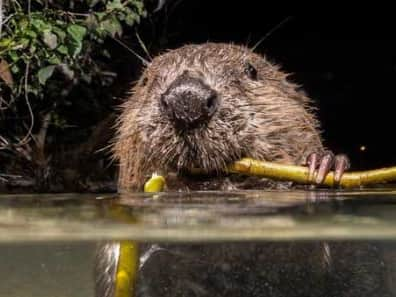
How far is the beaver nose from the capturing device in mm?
3377

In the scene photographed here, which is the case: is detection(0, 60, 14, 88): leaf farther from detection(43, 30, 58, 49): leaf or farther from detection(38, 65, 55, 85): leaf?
detection(43, 30, 58, 49): leaf

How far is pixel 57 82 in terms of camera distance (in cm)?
729

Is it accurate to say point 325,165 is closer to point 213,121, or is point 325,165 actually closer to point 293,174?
point 293,174

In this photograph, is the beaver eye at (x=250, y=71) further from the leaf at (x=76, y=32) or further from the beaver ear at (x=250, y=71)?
the leaf at (x=76, y=32)

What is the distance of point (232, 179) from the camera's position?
12.1ft

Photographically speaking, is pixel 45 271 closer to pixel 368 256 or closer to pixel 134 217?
pixel 134 217

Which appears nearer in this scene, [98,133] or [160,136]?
[160,136]

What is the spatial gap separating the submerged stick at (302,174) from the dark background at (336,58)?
5.30 meters

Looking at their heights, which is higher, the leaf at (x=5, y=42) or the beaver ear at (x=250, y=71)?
A: the leaf at (x=5, y=42)

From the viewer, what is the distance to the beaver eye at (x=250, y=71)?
4.31 meters

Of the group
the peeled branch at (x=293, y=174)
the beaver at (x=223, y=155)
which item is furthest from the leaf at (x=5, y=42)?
the peeled branch at (x=293, y=174)

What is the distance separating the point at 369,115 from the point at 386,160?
1.94ft

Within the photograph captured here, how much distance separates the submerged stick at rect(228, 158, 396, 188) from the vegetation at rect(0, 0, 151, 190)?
2.35m

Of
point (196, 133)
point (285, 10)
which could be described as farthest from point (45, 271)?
point (285, 10)
